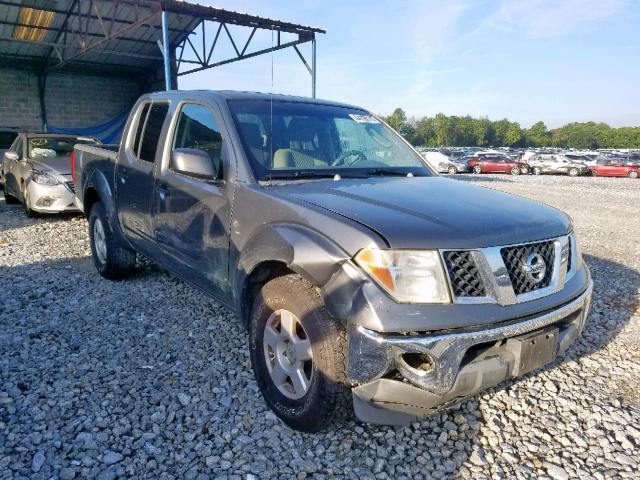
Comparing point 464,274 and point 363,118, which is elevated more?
point 363,118

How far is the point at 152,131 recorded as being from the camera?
388cm

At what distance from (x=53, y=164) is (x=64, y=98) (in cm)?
1651

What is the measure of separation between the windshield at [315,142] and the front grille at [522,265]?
124cm

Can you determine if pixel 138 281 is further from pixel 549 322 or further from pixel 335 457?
pixel 549 322

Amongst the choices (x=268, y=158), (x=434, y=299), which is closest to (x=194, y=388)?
(x=268, y=158)

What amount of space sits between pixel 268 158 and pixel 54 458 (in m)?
1.94

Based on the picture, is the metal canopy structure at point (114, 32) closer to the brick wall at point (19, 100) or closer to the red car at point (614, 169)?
the brick wall at point (19, 100)

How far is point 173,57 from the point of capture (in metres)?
19.5

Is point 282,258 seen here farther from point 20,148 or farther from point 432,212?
point 20,148

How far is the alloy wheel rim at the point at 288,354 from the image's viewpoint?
2355 millimetres

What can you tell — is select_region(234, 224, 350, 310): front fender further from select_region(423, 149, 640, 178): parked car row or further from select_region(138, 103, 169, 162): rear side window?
select_region(423, 149, 640, 178): parked car row

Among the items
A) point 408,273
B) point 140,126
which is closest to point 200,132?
point 140,126

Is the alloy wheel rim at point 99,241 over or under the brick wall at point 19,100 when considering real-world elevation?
under

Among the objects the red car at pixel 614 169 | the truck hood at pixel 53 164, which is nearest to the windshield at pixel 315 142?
the truck hood at pixel 53 164
